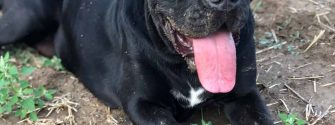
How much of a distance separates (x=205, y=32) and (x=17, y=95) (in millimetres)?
1106

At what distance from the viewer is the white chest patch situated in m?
3.27

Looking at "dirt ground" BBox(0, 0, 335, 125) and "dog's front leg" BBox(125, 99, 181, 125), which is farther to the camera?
"dirt ground" BBox(0, 0, 335, 125)

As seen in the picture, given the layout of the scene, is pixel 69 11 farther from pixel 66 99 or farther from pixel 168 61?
pixel 168 61

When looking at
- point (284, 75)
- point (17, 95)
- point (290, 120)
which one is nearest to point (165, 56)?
point (290, 120)

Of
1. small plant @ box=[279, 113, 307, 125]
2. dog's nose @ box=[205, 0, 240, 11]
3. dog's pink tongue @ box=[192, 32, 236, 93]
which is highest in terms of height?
dog's nose @ box=[205, 0, 240, 11]

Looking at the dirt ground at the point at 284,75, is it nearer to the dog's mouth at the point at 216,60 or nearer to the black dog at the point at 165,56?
the black dog at the point at 165,56

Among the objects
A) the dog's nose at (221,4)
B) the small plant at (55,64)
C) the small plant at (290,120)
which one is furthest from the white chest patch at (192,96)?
the small plant at (55,64)

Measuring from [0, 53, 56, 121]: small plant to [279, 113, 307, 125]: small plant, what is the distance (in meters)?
1.19

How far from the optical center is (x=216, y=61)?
2977mm

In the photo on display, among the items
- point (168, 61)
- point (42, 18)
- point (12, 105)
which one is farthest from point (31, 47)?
point (168, 61)

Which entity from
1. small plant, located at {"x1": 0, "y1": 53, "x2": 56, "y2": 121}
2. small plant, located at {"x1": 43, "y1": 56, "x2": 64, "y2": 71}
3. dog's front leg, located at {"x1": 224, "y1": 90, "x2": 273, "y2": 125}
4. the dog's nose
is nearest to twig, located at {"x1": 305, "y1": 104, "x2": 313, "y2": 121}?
dog's front leg, located at {"x1": 224, "y1": 90, "x2": 273, "y2": 125}

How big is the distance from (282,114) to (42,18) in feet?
5.28

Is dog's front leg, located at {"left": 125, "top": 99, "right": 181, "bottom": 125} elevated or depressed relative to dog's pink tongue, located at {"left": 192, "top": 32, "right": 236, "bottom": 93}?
depressed

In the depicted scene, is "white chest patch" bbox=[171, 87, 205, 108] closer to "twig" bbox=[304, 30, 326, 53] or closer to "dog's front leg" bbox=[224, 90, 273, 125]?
"dog's front leg" bbox=[224, 90, 273, 125]
